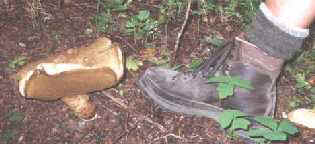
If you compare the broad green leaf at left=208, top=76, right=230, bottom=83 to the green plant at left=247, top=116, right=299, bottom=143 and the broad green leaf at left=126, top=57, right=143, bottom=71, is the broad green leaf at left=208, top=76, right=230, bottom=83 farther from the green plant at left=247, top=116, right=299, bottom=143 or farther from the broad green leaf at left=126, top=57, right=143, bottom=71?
the broad green leaf at left=126, top=57, right=143, bottom=71

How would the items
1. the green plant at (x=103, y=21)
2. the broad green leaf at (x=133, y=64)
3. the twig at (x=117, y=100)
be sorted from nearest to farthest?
1. the twig at (x=117, y=100)
2. the broad green leaf at (x=133, y=64)
3. the green plant at (x=103, y=21)

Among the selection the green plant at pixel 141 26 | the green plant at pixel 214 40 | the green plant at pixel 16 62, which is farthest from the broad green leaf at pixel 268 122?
the green plant at pixel 16 62

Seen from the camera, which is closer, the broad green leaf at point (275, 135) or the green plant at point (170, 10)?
the broad green leaf at point (275, 135)

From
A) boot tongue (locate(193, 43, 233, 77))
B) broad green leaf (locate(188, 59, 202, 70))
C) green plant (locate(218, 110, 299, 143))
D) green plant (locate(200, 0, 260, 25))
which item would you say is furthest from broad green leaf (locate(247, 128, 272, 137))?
green plant (locate(200, 0, 260, 25))

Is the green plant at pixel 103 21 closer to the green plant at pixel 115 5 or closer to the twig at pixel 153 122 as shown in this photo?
the green plant at pixel 115 5

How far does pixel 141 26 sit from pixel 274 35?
4.46ft

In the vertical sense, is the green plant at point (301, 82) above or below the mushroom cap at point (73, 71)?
below

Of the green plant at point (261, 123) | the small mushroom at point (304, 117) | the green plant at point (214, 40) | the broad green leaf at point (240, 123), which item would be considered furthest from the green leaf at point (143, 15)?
the small mushroom at point (304, 117)

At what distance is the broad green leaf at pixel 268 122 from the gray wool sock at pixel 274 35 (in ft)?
1.40

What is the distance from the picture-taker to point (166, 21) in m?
3.57

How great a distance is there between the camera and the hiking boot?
262 centimetres

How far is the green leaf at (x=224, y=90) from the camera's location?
97.3 inches

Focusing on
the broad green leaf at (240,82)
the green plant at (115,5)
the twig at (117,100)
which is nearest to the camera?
the broad green leaf at (240,82)

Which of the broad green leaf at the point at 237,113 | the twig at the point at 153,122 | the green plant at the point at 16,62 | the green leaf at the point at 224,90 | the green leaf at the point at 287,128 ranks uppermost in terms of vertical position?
the green leaf at the point at 224,90
